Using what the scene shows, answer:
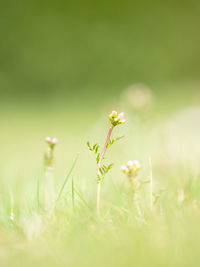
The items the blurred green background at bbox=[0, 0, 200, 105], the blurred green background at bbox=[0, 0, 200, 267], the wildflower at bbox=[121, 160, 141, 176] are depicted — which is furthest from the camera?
the blurred green background at bbox=[0, 0, 200, 105]

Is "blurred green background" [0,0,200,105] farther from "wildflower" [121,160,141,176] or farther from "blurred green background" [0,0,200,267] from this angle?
"wildflower" [121,160,141,176]

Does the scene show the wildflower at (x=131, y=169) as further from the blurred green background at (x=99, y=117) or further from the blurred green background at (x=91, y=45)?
the blurred green background at (x=91, y=45)

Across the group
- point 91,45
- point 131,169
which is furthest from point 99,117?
point 91,45

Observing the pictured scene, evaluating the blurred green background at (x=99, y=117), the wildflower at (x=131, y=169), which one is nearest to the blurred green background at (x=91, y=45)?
the blurred green background at (x=99, y=117)

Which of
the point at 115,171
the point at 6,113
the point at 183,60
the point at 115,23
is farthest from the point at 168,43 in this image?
the point at 115,171

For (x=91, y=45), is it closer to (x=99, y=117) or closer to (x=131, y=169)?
(x=99, y=117)

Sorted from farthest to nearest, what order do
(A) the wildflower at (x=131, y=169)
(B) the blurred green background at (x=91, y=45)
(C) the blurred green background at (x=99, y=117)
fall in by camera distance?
(B) the blurred green background at (x=91, y=45) < (A) the wildflower at (x=131, y=169) < (C) the blurred green background at (x=99, y=117)

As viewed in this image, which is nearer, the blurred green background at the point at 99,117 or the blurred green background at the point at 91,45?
the blurred green background at the point at 99,117

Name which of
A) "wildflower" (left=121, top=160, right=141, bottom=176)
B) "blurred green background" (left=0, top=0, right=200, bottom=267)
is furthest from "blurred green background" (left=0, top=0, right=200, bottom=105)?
"wildflower" (left=121, top=160, right=141, bottom=176)
